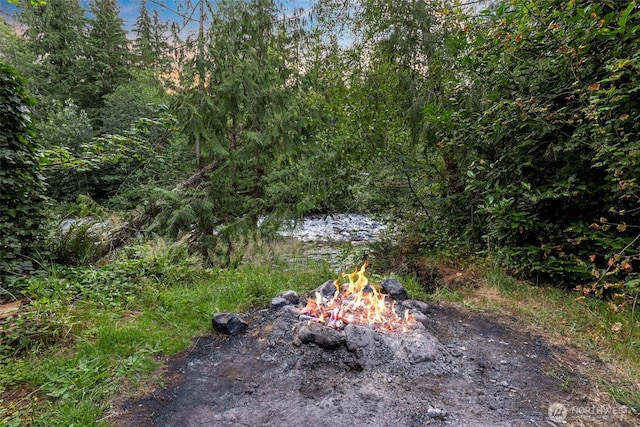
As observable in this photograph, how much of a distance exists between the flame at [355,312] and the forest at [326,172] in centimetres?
79

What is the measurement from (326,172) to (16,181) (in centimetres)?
392

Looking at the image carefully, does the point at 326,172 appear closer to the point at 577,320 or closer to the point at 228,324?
the point at 228,324

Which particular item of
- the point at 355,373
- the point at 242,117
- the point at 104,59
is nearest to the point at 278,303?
the point at 355,373

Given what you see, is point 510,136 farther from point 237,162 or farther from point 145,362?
point 237,162

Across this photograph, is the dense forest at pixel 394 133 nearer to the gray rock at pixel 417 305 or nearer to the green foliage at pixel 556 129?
the green foliage at pixel 556 129

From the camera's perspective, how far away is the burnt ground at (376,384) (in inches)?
63.7

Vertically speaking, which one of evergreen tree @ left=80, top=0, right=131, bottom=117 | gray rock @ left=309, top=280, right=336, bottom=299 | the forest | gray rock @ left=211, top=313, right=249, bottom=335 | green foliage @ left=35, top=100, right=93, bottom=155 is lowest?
gray rock @ left=211, top=313, right=249, bottom=335

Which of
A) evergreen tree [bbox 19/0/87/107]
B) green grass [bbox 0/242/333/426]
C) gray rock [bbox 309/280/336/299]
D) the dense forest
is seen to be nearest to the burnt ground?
green grass [bbox 0/242/333/426]

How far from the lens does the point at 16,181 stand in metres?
3.30

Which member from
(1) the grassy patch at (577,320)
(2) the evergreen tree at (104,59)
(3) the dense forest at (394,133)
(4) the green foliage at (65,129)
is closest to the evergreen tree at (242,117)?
(3) the dense forest at (394,133)

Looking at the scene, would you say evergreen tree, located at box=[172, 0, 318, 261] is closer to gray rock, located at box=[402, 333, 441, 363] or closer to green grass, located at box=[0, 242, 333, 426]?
green grass, located at box=[0, 242, 333, 426]

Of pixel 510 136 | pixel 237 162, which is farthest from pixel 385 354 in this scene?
pixel 237 162

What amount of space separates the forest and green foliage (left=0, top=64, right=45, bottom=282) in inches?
0.7

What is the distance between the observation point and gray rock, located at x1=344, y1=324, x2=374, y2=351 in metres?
2.14
